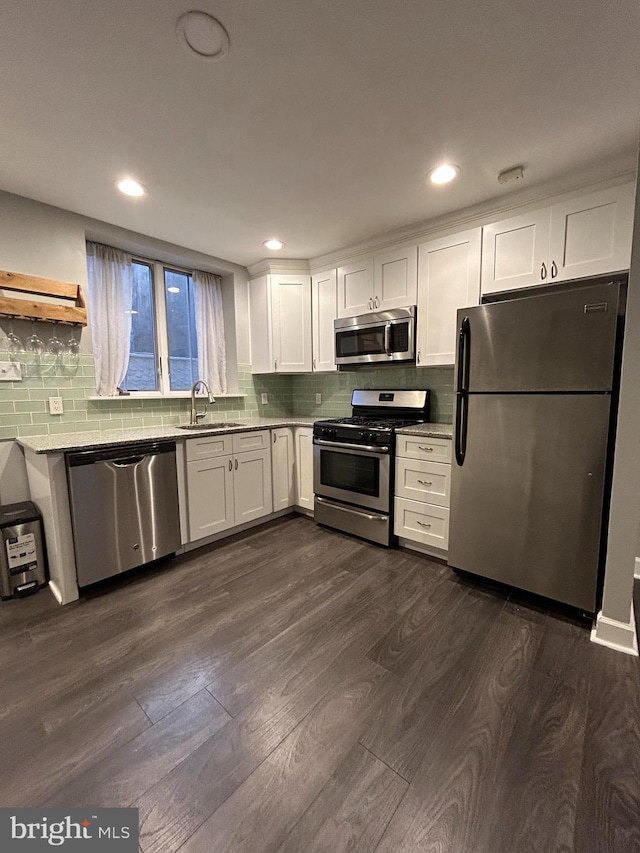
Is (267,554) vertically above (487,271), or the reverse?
(487,271)

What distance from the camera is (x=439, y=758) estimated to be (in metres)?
1.20

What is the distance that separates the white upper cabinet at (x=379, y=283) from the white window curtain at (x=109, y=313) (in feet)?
6.00

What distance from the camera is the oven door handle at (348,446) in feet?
8.96

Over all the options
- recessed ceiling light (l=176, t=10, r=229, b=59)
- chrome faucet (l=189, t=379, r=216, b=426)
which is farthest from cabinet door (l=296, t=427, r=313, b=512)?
recessed ceiling light (l=176, t=10, r=229, b=59)

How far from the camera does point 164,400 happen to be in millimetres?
3197

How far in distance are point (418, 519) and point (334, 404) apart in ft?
5.24

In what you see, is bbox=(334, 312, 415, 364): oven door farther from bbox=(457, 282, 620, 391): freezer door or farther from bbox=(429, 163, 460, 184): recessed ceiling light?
bbox=(429, 163, 460, 184): recessed ceiling light

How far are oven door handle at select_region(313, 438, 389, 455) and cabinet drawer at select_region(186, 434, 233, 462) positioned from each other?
0.77 meters

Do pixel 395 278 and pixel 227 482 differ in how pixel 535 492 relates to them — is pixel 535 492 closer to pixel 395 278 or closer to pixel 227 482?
pixel 395 278

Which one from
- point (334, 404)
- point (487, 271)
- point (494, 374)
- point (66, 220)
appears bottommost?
point (334, 404)

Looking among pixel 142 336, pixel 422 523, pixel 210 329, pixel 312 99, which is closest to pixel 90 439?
pixel 142 336

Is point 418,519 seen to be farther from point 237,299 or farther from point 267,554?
point 237,299

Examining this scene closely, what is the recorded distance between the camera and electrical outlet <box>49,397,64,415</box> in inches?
98.1

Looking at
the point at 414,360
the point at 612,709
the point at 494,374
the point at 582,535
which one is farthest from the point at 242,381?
the point at 612,709
